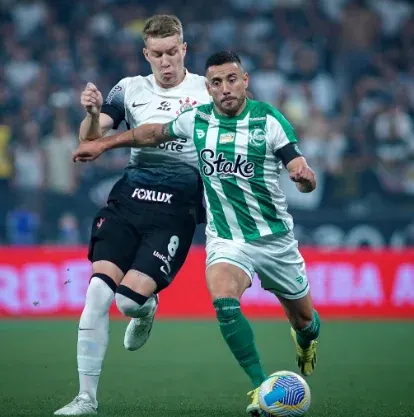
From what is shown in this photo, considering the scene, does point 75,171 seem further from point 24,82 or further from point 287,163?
point 287,163

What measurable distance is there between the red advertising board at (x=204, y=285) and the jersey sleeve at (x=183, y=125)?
678cm

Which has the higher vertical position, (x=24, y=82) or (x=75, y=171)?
(x=24, y=82)

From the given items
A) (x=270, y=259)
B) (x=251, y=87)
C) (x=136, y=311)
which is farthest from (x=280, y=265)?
(x=251, y=87)

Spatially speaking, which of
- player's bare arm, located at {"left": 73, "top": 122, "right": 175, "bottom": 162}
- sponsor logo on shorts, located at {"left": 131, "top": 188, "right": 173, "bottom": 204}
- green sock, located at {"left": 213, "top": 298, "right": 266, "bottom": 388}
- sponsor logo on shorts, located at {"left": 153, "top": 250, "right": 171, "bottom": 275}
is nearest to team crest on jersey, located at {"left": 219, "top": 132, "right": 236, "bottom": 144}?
player's bare arm, located at {"left": 73, "top": 122, "right": 175, "bottom": 162}

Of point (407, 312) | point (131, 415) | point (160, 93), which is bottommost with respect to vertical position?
point (407, 312)

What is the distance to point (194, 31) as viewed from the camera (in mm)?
17531

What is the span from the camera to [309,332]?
7.44m

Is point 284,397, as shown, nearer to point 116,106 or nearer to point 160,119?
point 160,119

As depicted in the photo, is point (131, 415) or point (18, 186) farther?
point (18, 186)

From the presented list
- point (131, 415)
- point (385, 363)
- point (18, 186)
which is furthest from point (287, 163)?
point (18, 186)

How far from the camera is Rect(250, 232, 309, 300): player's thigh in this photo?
668cm

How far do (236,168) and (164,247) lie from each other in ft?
2.73

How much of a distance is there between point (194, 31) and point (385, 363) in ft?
32.0

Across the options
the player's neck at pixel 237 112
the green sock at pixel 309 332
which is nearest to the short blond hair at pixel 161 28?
the player's neck at pixel 237 112
